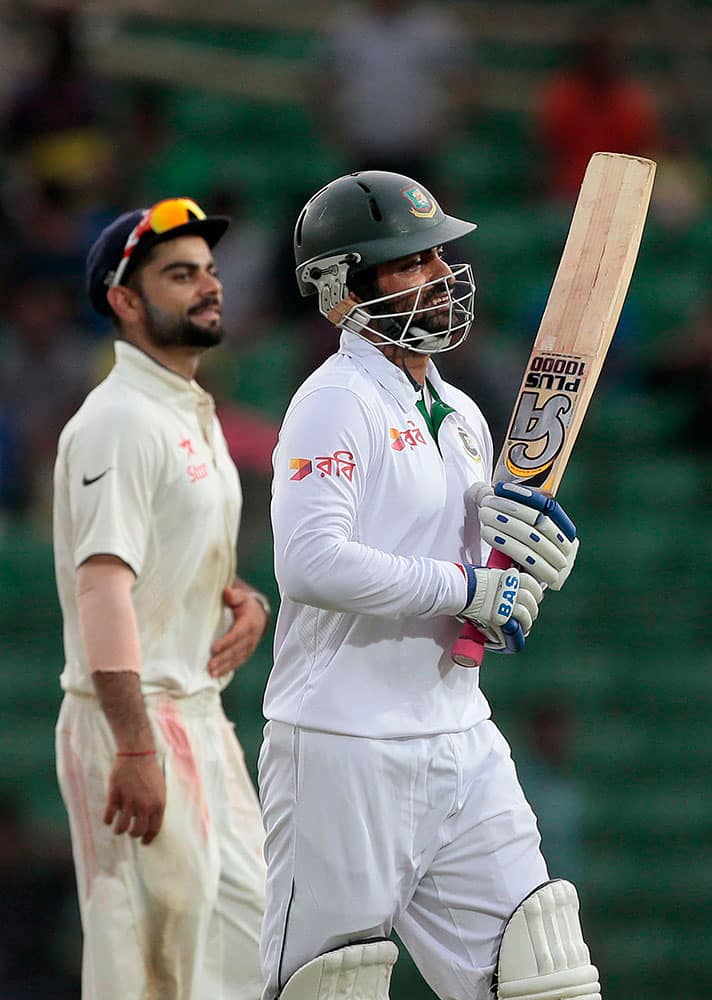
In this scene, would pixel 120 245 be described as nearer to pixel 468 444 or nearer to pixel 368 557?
pixel 468 444

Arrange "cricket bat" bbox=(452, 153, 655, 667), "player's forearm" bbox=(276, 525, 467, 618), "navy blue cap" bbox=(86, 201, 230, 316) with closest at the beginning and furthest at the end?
"player's forearm" bbox=(276, 525, 467, 618), "cricket bat" bbox=(452, 153, 655, 667), "navy blue cap" bbox=(86, 201, 230, 316)

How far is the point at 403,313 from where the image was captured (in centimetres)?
353

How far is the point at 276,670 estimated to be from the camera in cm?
349

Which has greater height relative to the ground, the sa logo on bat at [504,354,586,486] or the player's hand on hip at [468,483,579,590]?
the sa logo on bat at [504,354,586,486]

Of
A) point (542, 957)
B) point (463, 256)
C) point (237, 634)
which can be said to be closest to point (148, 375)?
point (237, 634)

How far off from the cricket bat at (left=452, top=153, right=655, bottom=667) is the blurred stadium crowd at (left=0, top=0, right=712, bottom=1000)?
13.1 feet

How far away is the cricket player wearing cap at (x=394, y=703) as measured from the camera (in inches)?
130

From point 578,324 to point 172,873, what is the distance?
1.50 m

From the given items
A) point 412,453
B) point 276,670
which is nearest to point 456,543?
point 412,453

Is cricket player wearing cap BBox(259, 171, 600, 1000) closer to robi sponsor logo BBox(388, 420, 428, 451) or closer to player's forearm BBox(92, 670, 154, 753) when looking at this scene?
robi sponsor logo BBox(388, 420, 428, 451)

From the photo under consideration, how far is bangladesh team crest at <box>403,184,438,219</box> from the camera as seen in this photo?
11.8ft

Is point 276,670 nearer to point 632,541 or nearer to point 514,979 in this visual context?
point 514,979

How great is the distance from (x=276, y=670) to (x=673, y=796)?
505cm

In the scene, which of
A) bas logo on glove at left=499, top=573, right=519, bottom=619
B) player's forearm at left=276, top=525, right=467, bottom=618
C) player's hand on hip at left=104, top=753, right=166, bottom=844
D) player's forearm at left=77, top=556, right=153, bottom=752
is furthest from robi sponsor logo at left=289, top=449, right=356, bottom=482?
player's hand on hip at left=104, top=753, right=166, bottom=844
